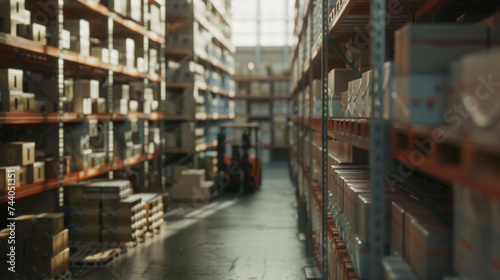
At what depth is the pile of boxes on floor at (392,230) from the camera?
6.97ft

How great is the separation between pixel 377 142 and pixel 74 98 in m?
5.46

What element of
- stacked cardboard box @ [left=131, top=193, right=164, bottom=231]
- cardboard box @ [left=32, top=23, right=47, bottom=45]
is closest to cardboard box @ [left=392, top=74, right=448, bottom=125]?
cardboard box @ [left=32, top=23, right=47, bottom=45]

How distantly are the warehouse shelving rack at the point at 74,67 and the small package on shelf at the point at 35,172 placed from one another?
0.20 feet

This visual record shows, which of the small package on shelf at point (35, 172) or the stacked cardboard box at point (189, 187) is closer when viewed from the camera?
the small package on shelf at point (35, 172)

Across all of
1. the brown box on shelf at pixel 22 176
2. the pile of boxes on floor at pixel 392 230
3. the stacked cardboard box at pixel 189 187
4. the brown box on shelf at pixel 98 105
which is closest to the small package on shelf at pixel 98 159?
the brown box on shelf at pixel 98 105

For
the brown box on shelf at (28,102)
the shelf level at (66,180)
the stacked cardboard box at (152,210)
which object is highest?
the brown box on shelf at (28,102)

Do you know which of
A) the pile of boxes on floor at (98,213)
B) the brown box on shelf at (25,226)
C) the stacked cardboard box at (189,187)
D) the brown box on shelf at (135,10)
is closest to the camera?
the brown box on shelf at (25,226)

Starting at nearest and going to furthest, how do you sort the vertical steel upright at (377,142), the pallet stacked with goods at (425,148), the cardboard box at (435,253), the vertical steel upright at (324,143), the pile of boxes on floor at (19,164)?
the pallet stacked with goods at (425,148), the cardboard box at (435,253), the vertical steel upright at (377,142), the vertical steel upright at (324,143), the pile of boxes on floor at (19,164)

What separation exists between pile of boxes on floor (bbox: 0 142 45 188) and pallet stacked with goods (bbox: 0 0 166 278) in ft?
0.03

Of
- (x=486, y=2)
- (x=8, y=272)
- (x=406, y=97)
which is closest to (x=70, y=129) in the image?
(x=8, y=272)

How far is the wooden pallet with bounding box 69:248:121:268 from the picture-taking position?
6285mm

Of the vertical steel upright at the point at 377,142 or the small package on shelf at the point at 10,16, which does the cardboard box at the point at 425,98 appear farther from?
the small package on shelf at the point at 10,16

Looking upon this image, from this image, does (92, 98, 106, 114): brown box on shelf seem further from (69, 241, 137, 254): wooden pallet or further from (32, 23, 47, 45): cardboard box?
(69, 241, 137, 254): wooden pallet

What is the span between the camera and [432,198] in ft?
9.52
